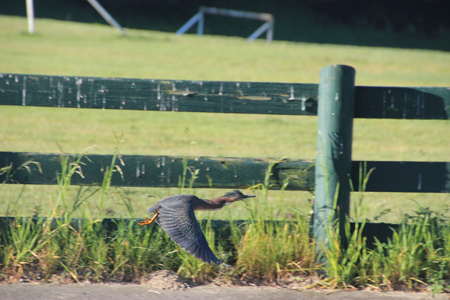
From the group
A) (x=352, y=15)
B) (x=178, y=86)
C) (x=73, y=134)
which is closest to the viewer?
(x=178, y=86)

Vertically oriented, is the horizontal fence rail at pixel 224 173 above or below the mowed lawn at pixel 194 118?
below

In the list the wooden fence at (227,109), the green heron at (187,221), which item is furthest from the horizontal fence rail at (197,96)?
the green heron at (187,221)

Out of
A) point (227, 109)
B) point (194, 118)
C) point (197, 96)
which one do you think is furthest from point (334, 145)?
point (194, 118)

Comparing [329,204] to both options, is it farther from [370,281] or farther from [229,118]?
[229,118]

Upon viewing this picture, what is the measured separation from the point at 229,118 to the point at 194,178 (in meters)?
5.53

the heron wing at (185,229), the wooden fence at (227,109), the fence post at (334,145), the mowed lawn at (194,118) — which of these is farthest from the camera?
the mowed lawn at (194,118)

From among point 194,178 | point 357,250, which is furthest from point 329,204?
point 194,178

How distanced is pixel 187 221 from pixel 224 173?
1.95 feet

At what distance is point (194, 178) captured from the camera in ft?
9.06

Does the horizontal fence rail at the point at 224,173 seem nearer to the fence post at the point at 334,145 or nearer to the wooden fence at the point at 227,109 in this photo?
the wooden fence at the point at 227,109

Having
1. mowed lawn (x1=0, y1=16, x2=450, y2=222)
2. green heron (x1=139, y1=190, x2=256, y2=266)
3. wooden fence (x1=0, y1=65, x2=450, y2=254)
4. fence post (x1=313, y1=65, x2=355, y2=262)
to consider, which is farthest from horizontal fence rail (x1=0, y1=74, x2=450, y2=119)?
green heron (x1=139, y1=190, x2=256, y2=266)

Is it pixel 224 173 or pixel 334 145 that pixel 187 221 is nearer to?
pixel 224 173

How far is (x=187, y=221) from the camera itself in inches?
91.6

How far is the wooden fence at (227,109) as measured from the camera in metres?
2.80
